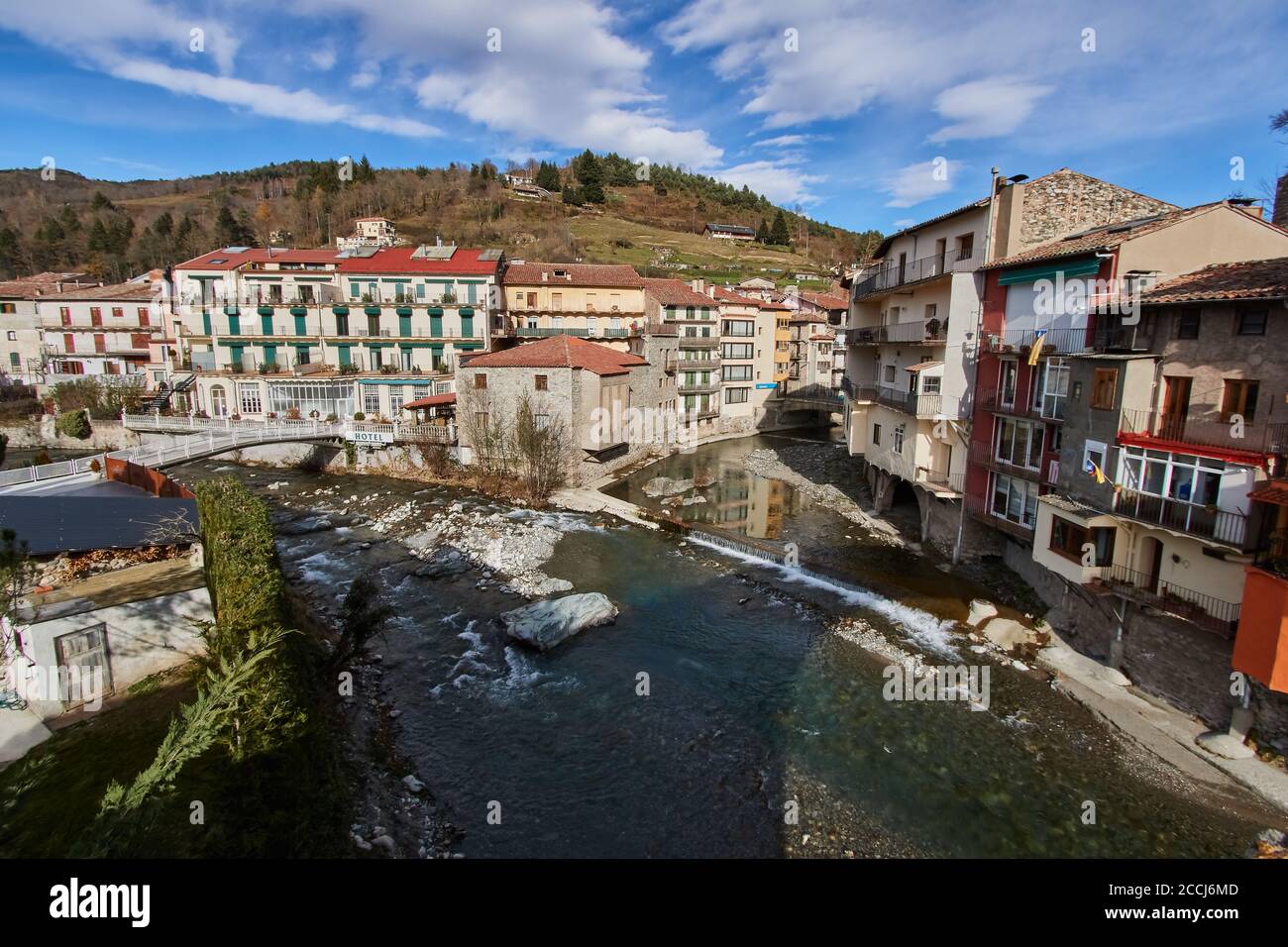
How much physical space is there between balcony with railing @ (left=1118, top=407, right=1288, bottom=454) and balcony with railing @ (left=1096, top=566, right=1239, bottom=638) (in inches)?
149

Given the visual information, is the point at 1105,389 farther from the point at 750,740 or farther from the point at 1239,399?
the point at 750,740

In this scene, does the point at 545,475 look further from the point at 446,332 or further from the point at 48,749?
the point at 48,749

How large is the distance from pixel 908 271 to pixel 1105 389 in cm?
1338

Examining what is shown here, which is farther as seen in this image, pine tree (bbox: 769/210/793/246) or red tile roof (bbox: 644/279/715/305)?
pine tree (bbox: 769/210/793/246)

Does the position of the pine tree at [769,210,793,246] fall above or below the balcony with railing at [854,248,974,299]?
above

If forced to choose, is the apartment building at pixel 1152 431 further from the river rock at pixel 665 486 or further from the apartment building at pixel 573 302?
the apartment building at pixel 573 302

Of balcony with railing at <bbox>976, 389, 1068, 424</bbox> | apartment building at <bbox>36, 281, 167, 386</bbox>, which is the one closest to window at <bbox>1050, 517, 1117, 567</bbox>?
balcony with railing at <bbox>976, 389, 1068, 424</bbox>

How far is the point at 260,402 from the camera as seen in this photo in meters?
48.6

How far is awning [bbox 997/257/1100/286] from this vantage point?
19109 millimetres

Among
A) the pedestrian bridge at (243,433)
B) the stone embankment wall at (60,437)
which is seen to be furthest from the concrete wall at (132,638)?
→ the stone embankment wall at (60,437)

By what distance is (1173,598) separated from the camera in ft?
55.6

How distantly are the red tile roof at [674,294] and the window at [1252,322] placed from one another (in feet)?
145

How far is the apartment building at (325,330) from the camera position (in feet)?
160

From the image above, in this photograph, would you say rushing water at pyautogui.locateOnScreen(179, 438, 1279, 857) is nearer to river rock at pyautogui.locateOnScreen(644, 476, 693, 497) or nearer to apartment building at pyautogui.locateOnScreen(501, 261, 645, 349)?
river rock at pyautogui.locateOnScreen(644, 476, 693, 497)
